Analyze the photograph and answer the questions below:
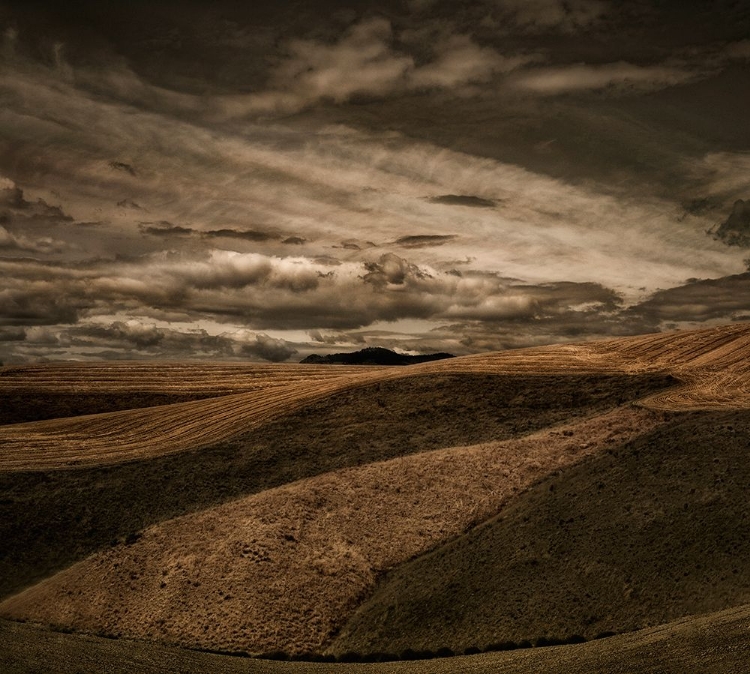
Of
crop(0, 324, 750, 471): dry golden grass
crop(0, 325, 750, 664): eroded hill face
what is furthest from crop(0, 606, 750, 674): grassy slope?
crop(0, 324, 750, 471): dry golden grass

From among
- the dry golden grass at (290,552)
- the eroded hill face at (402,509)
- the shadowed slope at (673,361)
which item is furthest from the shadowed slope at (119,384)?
the dry golden grass at (290,552)

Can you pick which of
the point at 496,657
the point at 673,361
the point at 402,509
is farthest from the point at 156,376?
the point at 496,657

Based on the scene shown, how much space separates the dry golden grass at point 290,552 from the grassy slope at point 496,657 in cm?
109

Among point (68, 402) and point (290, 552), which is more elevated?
point (68, 402)

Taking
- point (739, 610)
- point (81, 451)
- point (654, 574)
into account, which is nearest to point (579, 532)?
point (654, 574)

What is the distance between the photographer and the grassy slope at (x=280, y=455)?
2375 cm

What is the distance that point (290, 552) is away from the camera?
20.3 metres

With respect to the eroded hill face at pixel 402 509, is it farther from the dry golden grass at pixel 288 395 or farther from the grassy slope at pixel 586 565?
the dry golden grass at pixel 288 395

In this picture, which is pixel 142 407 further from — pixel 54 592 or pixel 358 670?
pixel 358 670

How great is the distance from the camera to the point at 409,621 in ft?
57.0

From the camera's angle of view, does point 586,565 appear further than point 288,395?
No

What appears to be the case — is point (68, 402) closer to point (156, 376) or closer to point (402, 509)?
point (156, 376)

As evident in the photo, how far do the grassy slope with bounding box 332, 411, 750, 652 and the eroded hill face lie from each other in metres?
0.06

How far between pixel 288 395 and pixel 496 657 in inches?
855
